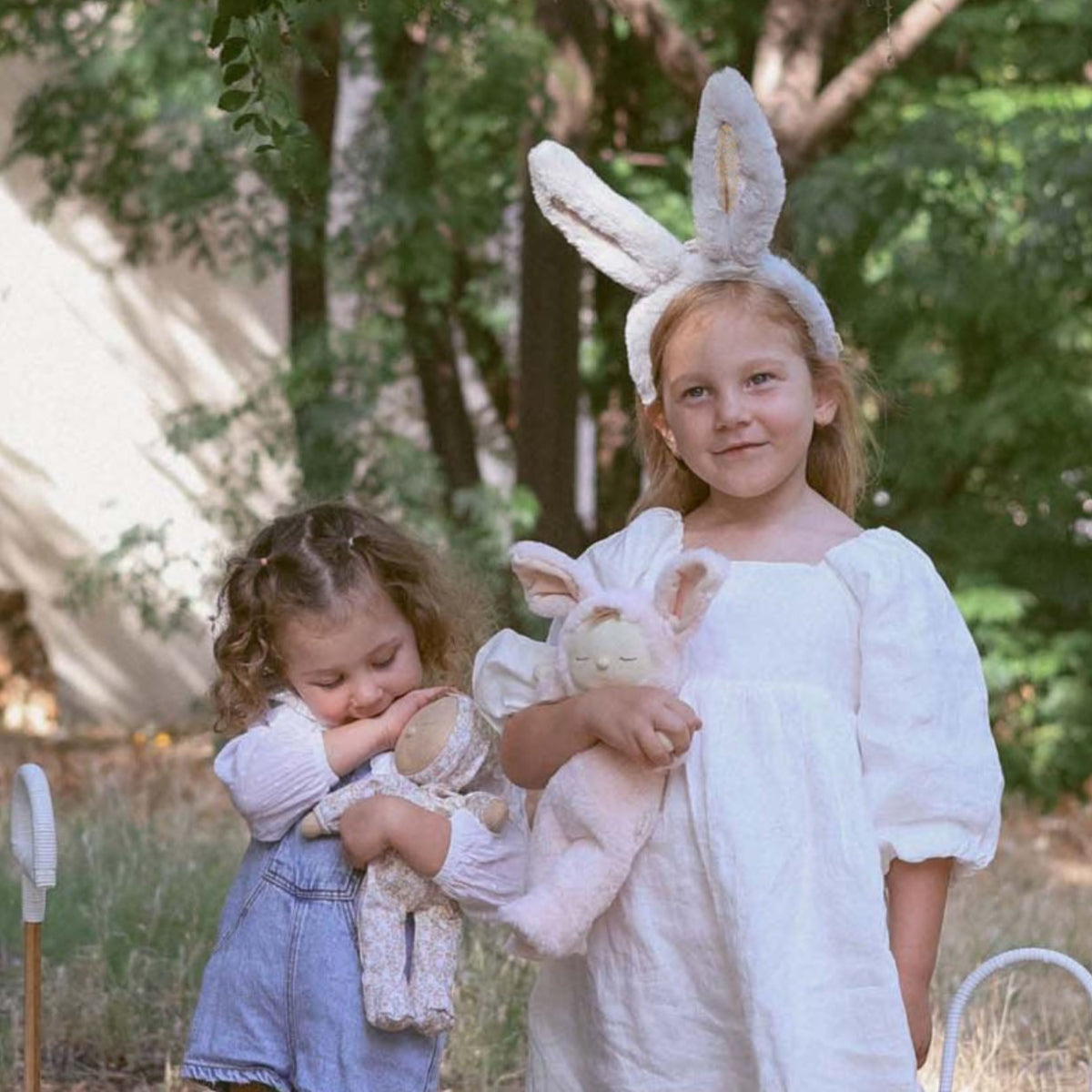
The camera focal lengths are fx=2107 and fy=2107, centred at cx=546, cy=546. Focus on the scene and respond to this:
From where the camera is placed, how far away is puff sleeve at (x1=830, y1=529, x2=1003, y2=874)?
2514 mm

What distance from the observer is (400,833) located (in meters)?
2.62

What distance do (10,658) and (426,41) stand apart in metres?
4.36

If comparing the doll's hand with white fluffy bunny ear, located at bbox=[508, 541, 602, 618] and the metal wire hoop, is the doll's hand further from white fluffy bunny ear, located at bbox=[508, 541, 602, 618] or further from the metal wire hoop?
the metal wire hoop

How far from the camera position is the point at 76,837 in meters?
5.73

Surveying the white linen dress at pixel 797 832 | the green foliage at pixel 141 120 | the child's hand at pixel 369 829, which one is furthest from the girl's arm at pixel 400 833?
the green foliage at pixel 141 120

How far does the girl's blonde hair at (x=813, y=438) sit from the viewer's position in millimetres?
2705

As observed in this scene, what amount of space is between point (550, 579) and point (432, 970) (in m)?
0.52

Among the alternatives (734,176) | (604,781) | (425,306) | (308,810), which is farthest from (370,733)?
(425,306)

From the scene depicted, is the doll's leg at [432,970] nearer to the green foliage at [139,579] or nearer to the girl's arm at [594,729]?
the girl's arm at [594,729]

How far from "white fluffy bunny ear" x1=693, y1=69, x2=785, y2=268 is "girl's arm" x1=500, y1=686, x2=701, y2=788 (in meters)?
0.60

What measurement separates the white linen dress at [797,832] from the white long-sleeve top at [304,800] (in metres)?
0.15

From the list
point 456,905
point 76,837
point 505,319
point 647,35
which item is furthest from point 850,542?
point 505,319

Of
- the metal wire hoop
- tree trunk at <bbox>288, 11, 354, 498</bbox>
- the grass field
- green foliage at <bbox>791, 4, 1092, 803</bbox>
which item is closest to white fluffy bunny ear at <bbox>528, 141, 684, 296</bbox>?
the metal wire hoop

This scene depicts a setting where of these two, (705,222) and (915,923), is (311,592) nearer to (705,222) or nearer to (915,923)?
(705,222)
